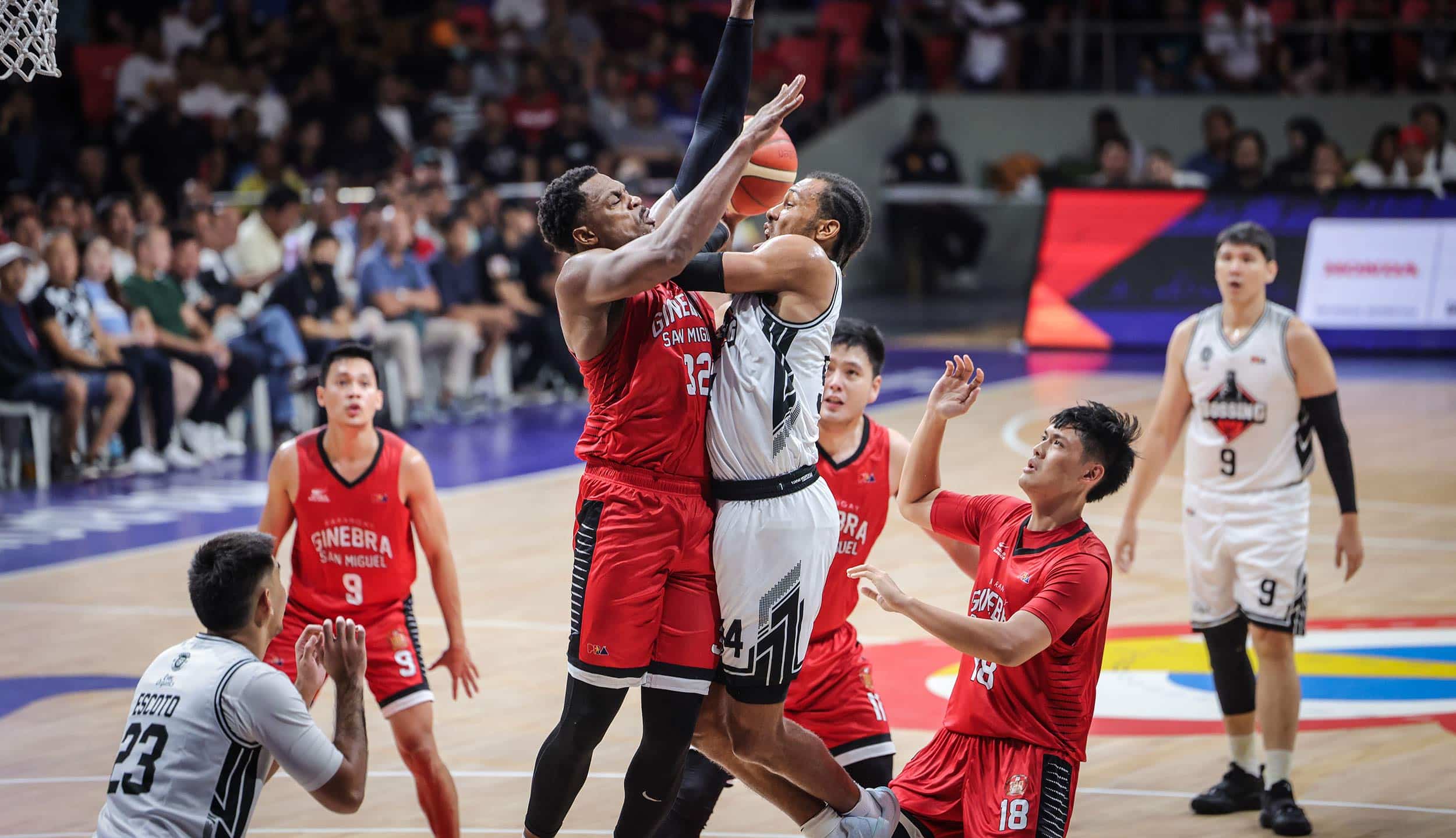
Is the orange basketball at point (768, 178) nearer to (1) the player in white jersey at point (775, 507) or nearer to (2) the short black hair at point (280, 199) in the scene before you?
(1) the player in white jersey at point (775, 507)

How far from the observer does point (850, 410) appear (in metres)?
5.48

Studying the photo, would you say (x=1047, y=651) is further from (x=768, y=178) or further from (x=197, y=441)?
(x=197, y=441)

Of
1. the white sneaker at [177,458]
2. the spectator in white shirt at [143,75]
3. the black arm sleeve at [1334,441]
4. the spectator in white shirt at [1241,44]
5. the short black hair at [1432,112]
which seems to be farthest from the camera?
the spectator in white shirt at [1241,44]

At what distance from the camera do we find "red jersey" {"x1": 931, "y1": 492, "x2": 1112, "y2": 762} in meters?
4.48

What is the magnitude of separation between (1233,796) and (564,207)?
3.00 m

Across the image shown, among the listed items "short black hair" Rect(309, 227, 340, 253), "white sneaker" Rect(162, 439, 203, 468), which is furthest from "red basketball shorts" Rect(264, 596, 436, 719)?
"short black hair" Rect(309, 227, 340, 253)

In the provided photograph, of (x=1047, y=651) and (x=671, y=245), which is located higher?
(x=671, y=245)

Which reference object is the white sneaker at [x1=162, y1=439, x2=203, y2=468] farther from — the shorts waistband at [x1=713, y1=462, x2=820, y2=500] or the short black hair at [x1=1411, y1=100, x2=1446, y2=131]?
the short black hair at [x1=1411, y1=100, x2=1446, y2=131]

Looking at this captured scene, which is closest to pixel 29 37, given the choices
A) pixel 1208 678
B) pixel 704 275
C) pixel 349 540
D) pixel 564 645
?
pixel 349 540

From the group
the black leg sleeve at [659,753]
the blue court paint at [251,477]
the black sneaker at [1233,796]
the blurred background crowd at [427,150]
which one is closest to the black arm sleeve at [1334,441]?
the black sneaker at [1233,796]

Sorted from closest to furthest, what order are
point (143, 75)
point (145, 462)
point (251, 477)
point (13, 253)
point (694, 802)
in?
1. point (694, 802)
2. point (13, 253)
3. point (251, 477)
4. point (145, 462)
5. point (143, 75)

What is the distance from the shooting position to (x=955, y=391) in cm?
491

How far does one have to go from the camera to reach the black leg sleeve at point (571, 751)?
464 cm

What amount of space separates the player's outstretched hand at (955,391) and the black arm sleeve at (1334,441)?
166 centimetres
